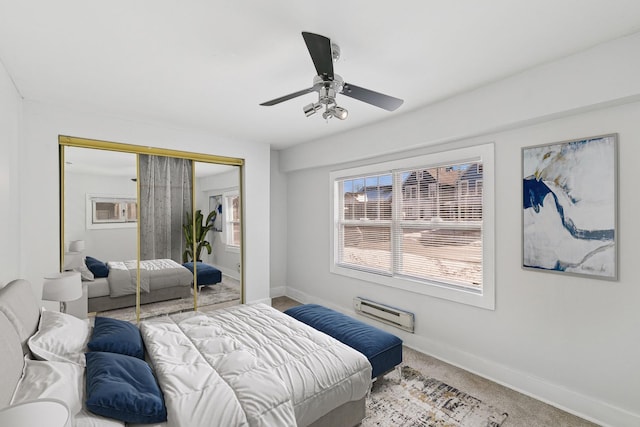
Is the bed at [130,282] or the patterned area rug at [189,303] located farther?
the patterned area rug at [189,303]

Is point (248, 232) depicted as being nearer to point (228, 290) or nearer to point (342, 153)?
point (228, 290)

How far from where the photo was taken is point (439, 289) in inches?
123

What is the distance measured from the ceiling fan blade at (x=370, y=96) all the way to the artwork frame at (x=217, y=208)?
2.82 m

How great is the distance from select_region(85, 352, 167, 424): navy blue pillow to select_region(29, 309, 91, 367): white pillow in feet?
0.58

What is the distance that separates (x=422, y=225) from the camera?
3369mm

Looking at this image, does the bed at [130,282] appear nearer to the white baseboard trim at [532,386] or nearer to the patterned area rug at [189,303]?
the patterned area rug at [189,303]

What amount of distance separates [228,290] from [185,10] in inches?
141

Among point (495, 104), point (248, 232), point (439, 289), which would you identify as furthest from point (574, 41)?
point (248, 232)

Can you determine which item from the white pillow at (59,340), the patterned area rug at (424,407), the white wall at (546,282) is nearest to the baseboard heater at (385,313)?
the white wall at (546,282)

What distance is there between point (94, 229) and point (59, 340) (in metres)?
1.95

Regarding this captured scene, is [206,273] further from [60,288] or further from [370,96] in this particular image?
[370,96]

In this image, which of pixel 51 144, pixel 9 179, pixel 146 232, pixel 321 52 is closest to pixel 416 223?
pixel 321 52

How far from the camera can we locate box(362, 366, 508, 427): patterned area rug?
2160 mm

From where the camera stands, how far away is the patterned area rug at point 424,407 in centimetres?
216
